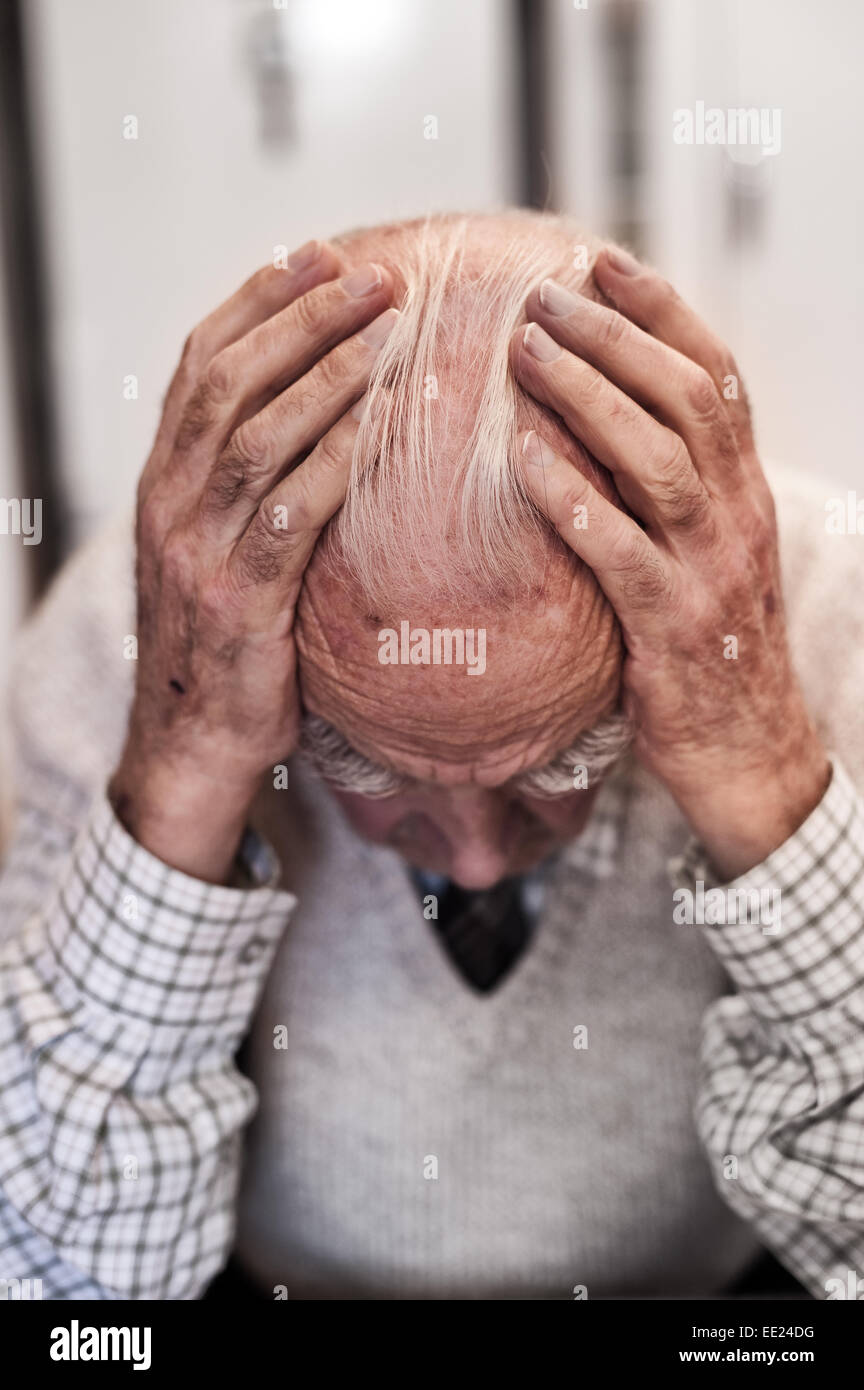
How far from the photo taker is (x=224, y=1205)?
780mm

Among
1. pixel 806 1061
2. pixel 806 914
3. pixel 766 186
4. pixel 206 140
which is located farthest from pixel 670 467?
pixel 206 140

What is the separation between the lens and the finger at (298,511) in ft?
1.88

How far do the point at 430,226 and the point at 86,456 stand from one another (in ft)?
5.30

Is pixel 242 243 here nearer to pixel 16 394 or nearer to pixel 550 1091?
pixel 16 394

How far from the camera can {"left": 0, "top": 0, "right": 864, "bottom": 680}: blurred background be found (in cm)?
192

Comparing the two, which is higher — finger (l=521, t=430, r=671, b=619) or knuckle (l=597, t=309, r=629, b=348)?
knuckle (l=597, t=309, r=629, b=348)

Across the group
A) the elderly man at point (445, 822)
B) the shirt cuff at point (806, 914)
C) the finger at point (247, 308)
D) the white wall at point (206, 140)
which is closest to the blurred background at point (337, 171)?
the white wall at point (206, 140)

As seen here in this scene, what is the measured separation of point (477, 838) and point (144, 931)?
0.73 ft

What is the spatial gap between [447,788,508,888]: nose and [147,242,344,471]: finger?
285 mm

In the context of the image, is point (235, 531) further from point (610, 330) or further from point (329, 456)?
point (610, 330)

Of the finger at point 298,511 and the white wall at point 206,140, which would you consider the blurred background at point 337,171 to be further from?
the finger at point 298,511

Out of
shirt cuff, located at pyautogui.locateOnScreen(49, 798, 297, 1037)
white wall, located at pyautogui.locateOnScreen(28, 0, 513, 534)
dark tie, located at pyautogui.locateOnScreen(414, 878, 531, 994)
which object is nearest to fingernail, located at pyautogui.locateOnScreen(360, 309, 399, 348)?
shirt cuff, located at pyautogui.locateOnScreen(49, 798, 297, 1037)

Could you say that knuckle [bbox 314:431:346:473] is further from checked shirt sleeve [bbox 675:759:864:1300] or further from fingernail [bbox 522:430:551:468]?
checked shirt sleeve [bbox 675:759:864:1300]

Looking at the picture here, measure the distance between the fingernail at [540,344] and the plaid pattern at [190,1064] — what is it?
1.02ft
